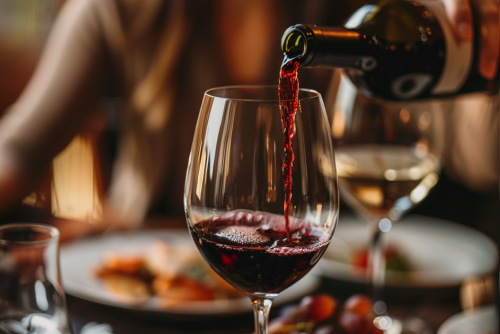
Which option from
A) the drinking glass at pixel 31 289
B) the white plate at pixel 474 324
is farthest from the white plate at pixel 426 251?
the drinking glass at pixel 31 289

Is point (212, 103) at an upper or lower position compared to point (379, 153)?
upper

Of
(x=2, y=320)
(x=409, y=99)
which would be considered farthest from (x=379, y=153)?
(x=2, y=320)

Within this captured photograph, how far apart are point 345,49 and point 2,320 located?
41 centimetres

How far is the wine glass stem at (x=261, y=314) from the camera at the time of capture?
47 centimetres

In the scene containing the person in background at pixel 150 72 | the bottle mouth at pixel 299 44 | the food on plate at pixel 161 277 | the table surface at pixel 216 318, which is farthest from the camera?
the person in background at pixel 150 72

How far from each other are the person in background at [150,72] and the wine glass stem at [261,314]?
101cm

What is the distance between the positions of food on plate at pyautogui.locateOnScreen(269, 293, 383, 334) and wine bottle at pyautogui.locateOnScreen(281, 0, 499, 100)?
25cm

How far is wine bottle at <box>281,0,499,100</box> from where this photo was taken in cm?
52

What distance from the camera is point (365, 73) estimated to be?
57 cm

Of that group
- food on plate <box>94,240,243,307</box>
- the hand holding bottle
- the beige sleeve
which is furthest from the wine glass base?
the beige sleeve

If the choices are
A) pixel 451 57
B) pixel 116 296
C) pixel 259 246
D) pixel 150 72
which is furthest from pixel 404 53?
pixel 150 72

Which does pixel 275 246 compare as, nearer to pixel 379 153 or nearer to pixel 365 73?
pixel 365 73

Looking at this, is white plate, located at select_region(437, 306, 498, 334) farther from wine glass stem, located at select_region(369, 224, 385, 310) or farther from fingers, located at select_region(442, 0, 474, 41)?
fingers, located at select_region(442, 0, 474, 41)

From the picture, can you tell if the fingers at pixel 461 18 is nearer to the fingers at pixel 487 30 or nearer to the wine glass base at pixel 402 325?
the fingers at pixel 487 30
